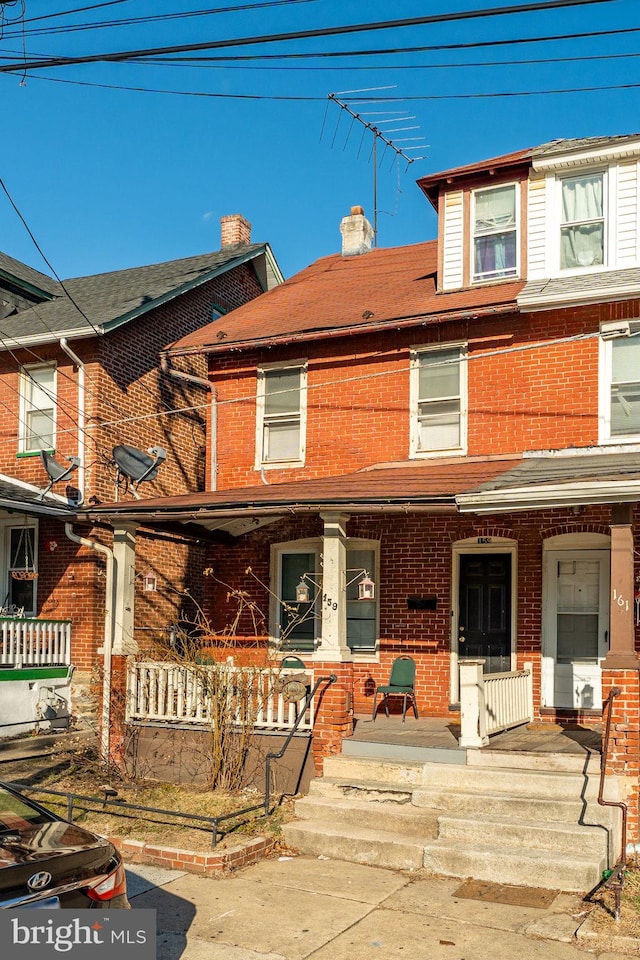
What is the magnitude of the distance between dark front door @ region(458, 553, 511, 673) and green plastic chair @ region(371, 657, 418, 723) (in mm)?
1029

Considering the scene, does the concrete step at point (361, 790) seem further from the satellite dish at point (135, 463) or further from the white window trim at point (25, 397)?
the white window trim at point (25, 397)

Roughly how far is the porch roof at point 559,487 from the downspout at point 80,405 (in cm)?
725

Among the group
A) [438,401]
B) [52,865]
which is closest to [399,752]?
[438,401]

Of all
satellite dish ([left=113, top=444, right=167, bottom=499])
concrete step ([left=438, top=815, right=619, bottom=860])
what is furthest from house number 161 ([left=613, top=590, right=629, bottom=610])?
satellite dish ([left=113, top=444, right=167, bottom=499])

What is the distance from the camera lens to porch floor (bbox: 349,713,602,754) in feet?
34.7

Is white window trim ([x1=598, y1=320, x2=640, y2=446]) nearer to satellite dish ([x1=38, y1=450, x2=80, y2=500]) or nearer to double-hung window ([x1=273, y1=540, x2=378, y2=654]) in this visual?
double-hung window ([x1=273, y1=540, x2=378, y2=654])

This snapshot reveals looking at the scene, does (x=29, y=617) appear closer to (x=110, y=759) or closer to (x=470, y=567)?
(x=110, y=759)

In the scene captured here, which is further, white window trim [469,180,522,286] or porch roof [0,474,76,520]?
white window trim [469,180,522,286]

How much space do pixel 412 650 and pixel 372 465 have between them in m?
2.86

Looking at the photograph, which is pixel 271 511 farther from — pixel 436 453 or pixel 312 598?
pixel 312 598

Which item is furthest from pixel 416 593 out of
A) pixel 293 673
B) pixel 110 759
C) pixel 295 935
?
pixel 295 935

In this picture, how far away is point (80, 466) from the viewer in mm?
15922

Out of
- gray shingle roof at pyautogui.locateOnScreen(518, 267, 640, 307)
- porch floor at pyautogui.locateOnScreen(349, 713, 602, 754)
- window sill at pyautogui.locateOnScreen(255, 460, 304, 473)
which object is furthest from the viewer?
window sill at pyautogui.locateOnScreen(255, 460, 304, 473)

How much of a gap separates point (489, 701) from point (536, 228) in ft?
23.8
